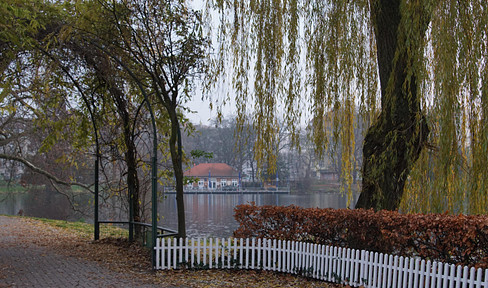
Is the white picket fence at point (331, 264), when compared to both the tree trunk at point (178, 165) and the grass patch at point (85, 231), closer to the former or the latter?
the tree trunk at point (178, 165)

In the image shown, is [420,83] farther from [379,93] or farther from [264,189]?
[264,189]

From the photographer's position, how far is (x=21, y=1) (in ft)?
25.5

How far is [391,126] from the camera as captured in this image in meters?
6.90

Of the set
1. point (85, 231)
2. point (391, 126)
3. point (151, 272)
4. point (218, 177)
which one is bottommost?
point (85, 231)

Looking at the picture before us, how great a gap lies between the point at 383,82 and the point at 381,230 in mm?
2430

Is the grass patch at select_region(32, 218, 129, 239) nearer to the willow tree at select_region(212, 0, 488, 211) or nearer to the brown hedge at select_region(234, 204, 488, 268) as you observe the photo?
the brown hedge at select_region(234, 204, 488, 268)

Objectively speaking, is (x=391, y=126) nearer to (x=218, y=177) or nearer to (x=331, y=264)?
(x=331, y=264)

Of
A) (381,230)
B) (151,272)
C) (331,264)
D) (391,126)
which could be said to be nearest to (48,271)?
(151,272)

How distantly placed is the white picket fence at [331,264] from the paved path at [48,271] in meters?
1.08

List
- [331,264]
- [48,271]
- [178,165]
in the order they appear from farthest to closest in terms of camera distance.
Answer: [178,165] < [48,271] < [331,264]

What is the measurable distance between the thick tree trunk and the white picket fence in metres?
1.14

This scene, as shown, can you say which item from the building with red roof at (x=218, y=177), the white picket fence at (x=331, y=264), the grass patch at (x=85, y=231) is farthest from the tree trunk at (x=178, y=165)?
the building with red roof at (x=218, y=177)

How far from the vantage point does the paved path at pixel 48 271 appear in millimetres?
6699

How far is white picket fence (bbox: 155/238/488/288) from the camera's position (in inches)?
217
